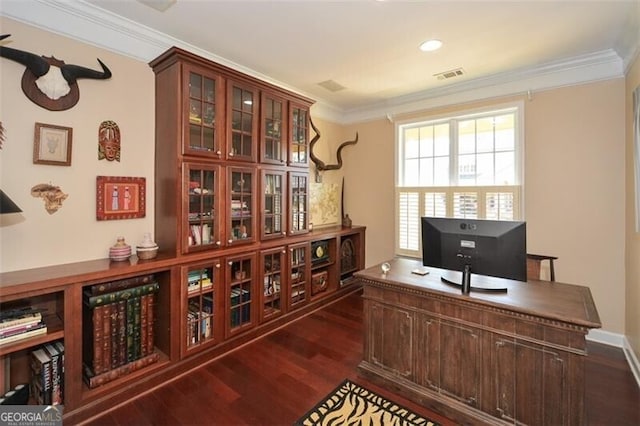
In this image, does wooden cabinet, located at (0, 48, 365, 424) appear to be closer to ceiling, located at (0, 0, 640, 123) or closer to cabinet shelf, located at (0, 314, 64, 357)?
cabinet shelf, located at (0, 314, 64, 357)

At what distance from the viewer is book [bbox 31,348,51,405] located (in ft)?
5.93

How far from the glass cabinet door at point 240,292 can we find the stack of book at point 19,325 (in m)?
1.25

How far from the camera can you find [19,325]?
1702mm

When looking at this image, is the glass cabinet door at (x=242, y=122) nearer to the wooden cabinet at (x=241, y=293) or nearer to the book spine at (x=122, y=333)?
the wooden cabinet at (x=241, y=293)

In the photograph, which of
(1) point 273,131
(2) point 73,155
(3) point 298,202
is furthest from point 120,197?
(3) point 298,202

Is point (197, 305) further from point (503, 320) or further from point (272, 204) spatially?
point (503, 320)

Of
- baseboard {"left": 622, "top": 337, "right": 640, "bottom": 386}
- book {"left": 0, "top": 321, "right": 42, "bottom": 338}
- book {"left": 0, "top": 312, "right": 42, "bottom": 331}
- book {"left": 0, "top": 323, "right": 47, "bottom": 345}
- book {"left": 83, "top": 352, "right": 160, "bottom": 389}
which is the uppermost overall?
book {"left": 0, "top": 312, "right": 42, "bottom": 331}

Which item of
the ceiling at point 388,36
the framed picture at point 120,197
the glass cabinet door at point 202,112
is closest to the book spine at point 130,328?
the framed picture at point 120,197

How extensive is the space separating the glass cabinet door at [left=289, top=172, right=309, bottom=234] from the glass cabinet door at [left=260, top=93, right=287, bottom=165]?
0.98 ft

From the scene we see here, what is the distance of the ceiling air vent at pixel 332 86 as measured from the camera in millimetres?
3625

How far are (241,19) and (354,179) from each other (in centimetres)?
287

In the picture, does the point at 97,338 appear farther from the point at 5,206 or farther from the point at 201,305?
the point at 5,206

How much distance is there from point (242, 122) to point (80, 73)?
1.24m

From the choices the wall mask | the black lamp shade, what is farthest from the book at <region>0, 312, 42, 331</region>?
the wall mask
